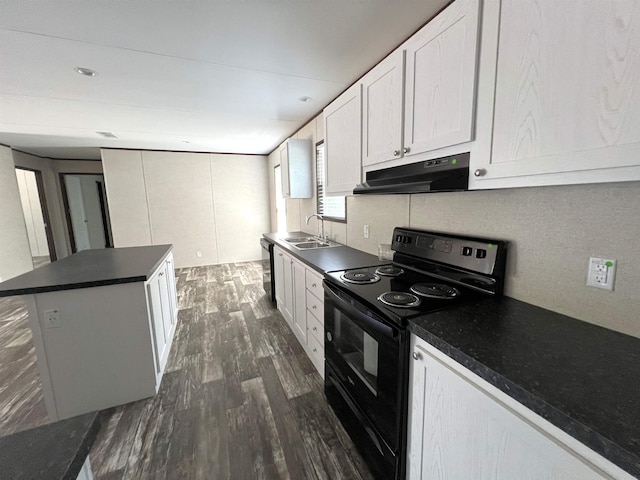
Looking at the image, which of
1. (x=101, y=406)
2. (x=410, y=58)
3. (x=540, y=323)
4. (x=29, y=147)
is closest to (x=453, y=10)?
(x=410, y=58)

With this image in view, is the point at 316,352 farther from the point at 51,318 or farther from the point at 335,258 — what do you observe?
the point at 51,318

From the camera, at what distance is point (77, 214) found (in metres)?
7.14

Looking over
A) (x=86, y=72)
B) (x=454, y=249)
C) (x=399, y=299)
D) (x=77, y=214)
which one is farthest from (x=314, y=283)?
(x=77, y=214)

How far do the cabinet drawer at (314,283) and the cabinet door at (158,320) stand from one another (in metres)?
1.22

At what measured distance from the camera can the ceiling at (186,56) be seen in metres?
1.53

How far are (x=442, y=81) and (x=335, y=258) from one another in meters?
1.45

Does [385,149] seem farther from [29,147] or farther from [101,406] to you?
[29,147]

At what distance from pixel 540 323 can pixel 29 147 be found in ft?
25.1

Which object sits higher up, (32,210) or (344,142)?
(344,142)

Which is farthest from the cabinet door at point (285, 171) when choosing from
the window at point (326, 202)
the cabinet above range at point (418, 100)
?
the cabinet above range at point (418, 100)

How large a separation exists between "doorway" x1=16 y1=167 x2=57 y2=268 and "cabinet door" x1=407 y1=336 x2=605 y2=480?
8210 millimetres

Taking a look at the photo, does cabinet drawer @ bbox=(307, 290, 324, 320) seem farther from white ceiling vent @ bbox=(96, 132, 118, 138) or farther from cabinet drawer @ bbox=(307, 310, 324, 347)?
white ceiling vent @ bbox=(96, 132, 118, 138)

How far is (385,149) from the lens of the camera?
166 centimetres

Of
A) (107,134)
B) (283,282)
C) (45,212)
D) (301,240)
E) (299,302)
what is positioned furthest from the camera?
(45,212)
